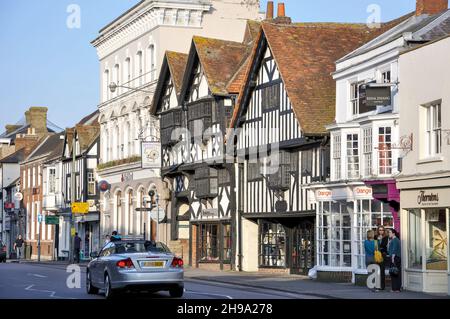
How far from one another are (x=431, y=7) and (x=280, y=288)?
A: 12354 mm

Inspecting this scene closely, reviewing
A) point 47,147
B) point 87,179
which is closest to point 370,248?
point 87,179

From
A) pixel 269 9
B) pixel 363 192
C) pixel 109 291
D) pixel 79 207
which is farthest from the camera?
pixel 79 207

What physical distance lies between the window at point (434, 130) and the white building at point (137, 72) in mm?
25725

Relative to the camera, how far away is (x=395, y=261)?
3192 cm

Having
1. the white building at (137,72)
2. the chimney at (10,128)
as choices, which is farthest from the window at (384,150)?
the chimney at (10,128)

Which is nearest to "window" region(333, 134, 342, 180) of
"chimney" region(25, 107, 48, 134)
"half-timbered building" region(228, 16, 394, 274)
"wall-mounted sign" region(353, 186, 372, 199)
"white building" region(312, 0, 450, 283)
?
"white building" region(312, 0, 450, 283)

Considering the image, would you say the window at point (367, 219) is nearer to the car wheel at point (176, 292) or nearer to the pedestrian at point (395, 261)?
the pedestrian at point (395, 261)

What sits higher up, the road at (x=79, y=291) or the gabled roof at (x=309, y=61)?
the gabled roof at (x=309, y=61)

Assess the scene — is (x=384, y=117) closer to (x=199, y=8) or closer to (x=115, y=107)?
(x=199, y=8)

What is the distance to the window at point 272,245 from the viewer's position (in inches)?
1783

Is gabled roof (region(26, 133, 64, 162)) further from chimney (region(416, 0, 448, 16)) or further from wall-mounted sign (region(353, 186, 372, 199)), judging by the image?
wall-mounted sign (region(353, 186, 372, 199))

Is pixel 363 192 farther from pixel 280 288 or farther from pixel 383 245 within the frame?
pixel 280 288

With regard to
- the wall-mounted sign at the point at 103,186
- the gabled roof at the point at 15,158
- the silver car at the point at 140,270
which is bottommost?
the silver car at the point at 140,270
